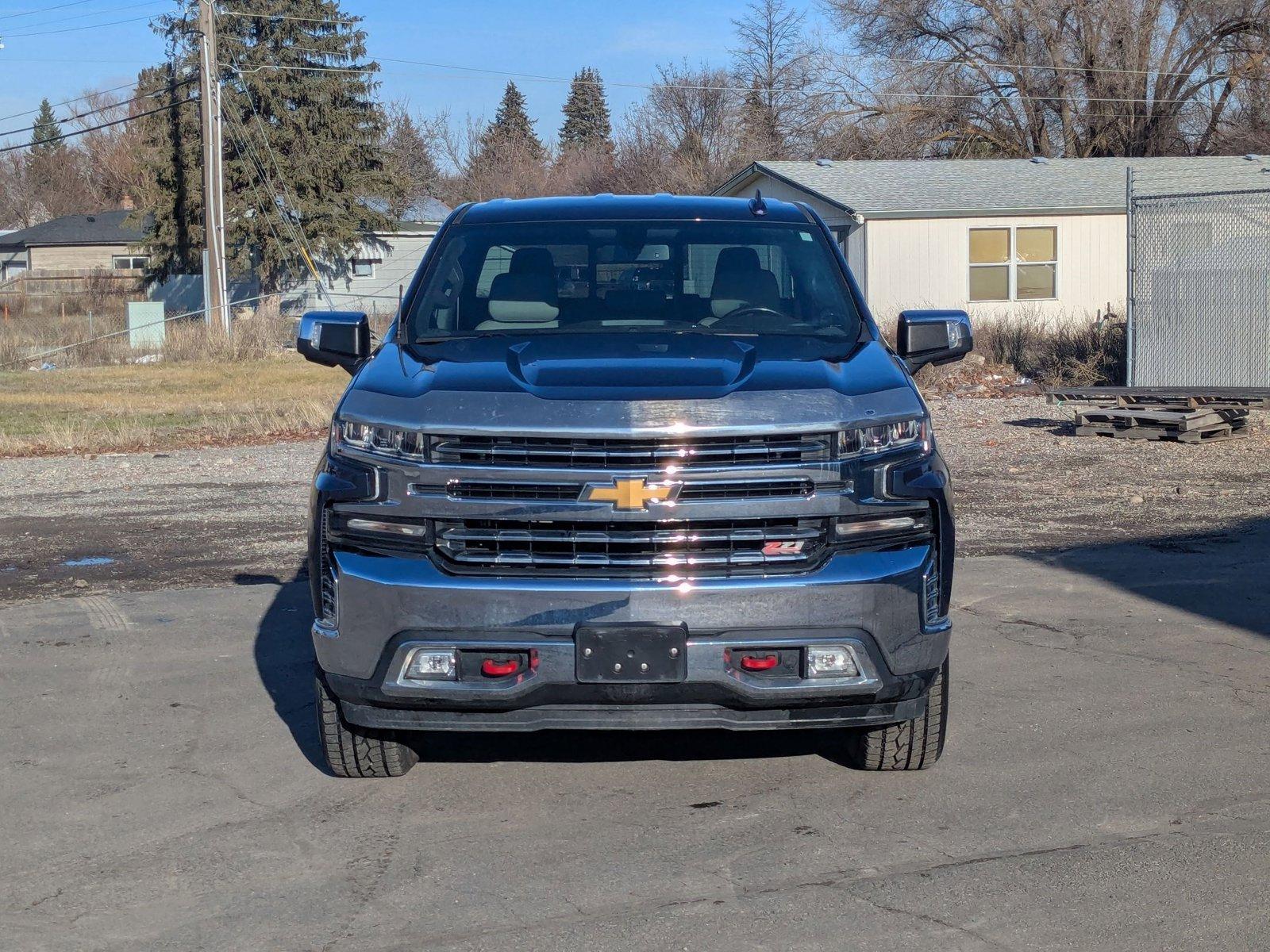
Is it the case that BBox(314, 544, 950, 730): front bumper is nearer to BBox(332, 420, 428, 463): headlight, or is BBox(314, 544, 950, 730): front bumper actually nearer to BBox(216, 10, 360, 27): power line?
BBox(332, 420, 428, 463): headlight

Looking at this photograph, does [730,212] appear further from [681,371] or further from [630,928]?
[630,928]

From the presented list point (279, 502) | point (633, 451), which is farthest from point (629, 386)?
point (279, 502)

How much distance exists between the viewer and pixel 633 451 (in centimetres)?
430

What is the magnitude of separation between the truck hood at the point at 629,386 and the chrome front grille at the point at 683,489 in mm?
163

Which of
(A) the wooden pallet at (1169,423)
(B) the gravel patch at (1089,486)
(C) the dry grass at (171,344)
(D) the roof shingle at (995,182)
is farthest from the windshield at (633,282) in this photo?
(C) the dry grass at (171,344)

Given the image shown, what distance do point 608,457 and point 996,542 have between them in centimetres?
590

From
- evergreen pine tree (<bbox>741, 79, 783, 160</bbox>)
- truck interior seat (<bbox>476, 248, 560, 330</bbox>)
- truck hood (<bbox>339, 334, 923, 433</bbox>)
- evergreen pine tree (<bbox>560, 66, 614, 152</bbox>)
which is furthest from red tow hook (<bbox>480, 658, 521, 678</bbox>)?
evergreen pine tree (<bbox>560, 66, 614, 152</bbox>)

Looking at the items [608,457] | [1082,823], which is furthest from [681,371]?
[1082,823]

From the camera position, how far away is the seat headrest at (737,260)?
229 inches

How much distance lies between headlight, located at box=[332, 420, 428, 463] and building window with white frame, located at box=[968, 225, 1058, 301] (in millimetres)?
25562

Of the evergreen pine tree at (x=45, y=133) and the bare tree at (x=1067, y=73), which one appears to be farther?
the evergreen pine tree at (x=45, y=133)

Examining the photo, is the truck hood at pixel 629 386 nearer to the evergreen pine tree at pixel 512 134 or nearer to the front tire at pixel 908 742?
the front tire at pixel 908 742

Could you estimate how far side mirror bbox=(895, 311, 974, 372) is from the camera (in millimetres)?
5762

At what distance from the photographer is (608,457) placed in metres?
4.31
